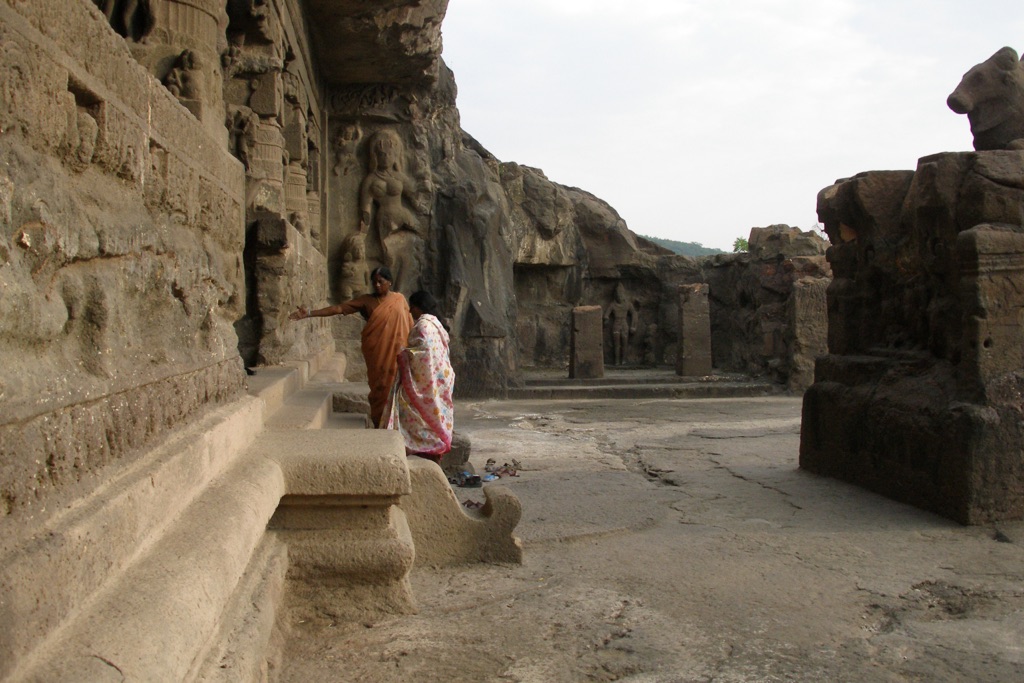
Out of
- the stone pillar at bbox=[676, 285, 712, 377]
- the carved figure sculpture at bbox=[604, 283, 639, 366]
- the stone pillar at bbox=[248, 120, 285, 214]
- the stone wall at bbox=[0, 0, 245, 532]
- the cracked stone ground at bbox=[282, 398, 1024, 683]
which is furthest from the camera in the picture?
the carved figure sculpture at bbox=[604, 283, 639, 366]

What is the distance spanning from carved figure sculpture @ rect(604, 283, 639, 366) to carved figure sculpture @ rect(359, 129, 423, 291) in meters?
9.54

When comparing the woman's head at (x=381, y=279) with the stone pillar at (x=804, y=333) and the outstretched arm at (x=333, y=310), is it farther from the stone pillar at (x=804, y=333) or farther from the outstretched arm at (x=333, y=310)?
the stone pillar at (x=804, y=333)

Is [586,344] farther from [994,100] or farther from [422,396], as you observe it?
[422,396]

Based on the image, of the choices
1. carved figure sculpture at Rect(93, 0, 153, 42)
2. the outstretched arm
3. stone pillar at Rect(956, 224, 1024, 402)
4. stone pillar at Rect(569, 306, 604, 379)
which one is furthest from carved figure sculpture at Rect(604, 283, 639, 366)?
carved figure sculpture at Rect(93, 0, 153, 42)

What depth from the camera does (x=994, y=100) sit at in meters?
5.75

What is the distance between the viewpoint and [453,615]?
299 cm

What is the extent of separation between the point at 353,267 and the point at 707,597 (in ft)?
29.0

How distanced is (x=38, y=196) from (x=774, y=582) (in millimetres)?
3016

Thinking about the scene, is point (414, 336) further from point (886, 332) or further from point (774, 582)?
point (886, 332)

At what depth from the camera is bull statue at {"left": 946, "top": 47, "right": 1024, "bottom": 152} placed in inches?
224

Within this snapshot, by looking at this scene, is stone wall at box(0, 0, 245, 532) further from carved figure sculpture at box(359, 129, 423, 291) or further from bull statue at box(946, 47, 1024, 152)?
carved figure sculpture at box(359, 129, 423, 291)

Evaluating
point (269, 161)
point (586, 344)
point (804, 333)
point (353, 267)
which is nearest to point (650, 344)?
point (586, 344)

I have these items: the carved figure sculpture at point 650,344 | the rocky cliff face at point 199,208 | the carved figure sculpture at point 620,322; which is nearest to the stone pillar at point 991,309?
the rocky cliff face at point 199,208

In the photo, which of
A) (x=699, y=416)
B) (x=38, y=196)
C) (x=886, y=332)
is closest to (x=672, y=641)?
(x=38, y=196)
